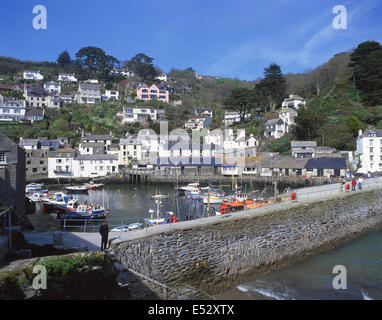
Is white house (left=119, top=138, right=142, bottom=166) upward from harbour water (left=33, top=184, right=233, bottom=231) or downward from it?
upward

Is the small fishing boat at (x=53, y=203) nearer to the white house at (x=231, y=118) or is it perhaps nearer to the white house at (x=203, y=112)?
the white house at (x=231, y=118)

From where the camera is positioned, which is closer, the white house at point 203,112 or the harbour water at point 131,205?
the harbour water at point 131,205

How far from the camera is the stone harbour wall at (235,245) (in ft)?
31.7

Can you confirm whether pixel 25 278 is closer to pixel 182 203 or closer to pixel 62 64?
pixel 182 203

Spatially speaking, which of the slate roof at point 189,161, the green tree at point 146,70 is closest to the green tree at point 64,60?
the green tree at point 146,70

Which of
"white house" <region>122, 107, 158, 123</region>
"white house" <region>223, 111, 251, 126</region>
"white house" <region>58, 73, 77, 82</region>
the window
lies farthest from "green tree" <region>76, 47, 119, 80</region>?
the window

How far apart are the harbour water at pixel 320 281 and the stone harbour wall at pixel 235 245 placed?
0.44 m

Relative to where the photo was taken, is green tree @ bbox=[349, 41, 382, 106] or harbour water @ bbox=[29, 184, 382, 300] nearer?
harbour water @ bbox=[29, 184, 382, 300]

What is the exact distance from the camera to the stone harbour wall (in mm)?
9670

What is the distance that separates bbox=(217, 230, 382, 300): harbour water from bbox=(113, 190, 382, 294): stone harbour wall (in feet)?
1.44

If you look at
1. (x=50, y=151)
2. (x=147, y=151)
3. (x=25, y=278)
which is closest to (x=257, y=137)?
(x=147, y=151)

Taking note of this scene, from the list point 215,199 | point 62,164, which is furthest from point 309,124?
point 62,164

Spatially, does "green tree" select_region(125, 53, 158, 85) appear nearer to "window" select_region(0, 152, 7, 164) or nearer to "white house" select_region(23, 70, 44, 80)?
"white house" select_region(23, 70, 44, 80)

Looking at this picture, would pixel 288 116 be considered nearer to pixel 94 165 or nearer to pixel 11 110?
pixel 94 165
